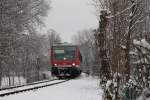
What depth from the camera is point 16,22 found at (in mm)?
42125

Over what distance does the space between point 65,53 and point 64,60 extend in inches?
24.0

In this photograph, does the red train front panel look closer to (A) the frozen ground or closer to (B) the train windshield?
(B) the train windshield

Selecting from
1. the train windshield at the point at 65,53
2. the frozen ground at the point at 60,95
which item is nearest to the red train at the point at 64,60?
the train windshield at the point at 65,53

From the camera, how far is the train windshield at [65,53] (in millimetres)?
39625

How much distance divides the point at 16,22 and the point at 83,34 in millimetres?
133310

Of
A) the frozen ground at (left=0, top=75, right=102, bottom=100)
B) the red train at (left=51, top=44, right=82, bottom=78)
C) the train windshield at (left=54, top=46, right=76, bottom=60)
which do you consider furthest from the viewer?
the train windshield at (left=54, top=46, right=76, bottom=60)

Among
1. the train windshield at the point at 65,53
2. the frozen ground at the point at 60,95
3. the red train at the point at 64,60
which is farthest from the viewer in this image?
the train windshield at the point at 65,53

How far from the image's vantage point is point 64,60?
3962 cm

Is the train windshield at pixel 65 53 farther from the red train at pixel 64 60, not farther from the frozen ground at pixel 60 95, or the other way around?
the frozen ground at pixel 60 95

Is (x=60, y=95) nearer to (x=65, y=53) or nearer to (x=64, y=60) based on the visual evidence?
(x=64, y=60)

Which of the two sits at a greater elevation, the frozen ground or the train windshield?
the train windshield

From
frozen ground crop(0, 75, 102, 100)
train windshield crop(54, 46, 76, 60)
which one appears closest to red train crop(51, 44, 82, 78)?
train windshield crop(54, 46, 76, 60)

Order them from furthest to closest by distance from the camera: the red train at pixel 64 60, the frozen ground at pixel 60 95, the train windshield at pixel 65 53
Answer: the train windshield at pixel 65 53, the red train at pixel 64 60, the frozen ground at pixel 60 95

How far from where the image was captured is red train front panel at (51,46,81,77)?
39438mm
